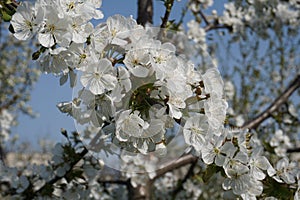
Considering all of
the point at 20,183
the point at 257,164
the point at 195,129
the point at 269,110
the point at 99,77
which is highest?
the point at 99,77

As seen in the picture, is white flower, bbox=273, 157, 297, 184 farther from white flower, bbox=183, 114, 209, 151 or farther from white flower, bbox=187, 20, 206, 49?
A: white flower, bbox=187, 20, 206, 49

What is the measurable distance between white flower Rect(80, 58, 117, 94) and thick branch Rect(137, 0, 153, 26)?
150cm

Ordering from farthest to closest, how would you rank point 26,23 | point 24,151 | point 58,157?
point 24,151 → point 58,157 → point 26,23

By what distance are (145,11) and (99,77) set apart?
1581mm

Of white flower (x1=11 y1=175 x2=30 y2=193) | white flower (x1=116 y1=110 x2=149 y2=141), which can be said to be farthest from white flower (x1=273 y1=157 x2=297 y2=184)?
white flower (x1=11 y1=175 x2=30 y2=193)

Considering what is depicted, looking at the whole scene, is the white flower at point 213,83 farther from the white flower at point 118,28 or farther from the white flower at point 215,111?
the white flower at point 118,28

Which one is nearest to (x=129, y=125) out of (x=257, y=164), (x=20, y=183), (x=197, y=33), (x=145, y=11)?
(x=257, y=164)

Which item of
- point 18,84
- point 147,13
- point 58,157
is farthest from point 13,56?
point 58,157

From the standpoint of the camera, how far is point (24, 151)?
333 inches

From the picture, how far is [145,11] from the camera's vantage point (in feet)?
8.36

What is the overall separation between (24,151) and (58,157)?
6914mm

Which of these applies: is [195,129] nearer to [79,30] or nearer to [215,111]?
[215,111]

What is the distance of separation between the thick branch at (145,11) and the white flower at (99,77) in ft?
4.92

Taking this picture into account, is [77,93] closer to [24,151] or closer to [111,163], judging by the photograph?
[111,163]
